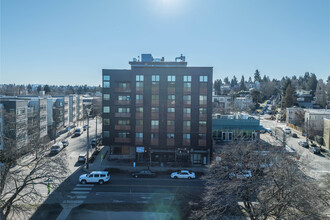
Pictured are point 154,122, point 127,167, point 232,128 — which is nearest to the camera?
point 127,167

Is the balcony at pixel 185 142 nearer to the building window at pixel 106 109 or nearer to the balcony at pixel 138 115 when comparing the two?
the balcony at pixel 138 115

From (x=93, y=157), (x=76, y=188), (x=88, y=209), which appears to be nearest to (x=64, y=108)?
(x=93, y=157)

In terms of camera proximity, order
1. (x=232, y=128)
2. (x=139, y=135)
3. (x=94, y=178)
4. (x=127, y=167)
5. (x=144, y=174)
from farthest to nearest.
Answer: (x=232, y=128)
(x=139, y=135)
(x=127, y=167)
(x=144, y=174)
(x=94, y=178)

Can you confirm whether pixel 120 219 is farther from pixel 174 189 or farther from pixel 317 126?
pixel 317 126

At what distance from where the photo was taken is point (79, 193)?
75.0ft

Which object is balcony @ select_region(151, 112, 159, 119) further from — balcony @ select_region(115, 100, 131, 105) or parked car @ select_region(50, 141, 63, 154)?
parked car @ select_region(50, 141, 63, 154)

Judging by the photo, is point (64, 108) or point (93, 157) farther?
point (64, 108)

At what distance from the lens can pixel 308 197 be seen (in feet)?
39.4

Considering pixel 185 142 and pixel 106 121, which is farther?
pixel 106 121

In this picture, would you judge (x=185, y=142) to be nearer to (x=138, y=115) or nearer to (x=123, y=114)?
(x=138, y=115)

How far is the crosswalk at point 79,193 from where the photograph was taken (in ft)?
68.5

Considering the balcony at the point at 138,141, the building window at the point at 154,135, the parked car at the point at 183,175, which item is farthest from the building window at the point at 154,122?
the parked car at the point at 183,175

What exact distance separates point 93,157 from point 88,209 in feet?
59.2

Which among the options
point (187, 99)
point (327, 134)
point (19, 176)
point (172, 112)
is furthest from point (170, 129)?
point (327, 134)
